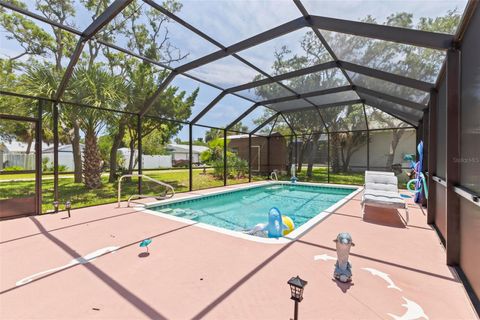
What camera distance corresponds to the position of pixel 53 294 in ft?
7.19

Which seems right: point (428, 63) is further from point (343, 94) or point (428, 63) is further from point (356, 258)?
point (343, 94)

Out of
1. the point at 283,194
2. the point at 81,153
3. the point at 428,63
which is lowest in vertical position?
the point at 283,194

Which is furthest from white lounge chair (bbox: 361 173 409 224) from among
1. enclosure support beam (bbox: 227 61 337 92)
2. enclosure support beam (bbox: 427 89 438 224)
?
enclosure support beam (bbox: 227 61 337 92)

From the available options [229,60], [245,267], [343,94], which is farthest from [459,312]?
[343,94]

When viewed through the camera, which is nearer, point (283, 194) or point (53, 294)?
point (53, 294)

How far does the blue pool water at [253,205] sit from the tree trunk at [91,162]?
503 centimetres

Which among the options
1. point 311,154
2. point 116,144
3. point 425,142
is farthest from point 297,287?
point 311,154

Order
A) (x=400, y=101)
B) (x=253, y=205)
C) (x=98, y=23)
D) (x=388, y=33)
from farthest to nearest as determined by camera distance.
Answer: (x=253, y=205), (x=400, y=101), (x=98, y=23), (x=388, y=33)

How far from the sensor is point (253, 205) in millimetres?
8078

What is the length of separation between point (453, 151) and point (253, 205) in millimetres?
6111

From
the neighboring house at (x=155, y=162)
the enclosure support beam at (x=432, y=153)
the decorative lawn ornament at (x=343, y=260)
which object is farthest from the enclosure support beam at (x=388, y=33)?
the neighboring house at (x=155, y=162)

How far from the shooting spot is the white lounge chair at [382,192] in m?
4.76

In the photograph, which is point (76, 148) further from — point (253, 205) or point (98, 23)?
point (253, 205)

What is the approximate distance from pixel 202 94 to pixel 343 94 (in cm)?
543
